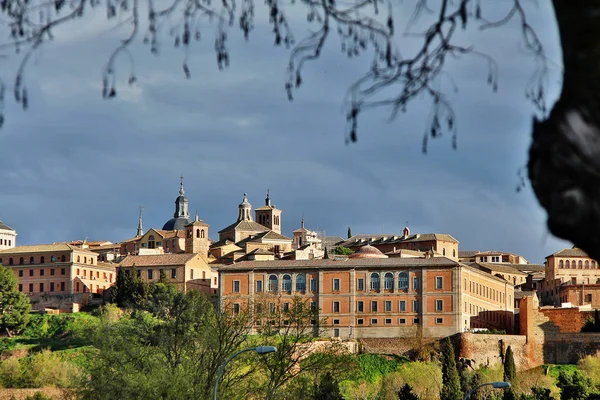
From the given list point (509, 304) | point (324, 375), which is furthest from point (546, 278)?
point (324, 375)

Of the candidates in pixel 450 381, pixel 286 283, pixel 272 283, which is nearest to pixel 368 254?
pixel 286 283

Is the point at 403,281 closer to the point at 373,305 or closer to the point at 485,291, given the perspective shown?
the point at 373,305

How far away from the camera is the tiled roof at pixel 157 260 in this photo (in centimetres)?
13975

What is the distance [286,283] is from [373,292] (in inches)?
328

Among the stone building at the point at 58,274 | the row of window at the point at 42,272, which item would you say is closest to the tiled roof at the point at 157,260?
the stone building at the point at 58,274

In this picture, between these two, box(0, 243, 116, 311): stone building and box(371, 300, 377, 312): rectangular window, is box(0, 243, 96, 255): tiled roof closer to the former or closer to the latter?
box(0, 243, 116, 311): stone building

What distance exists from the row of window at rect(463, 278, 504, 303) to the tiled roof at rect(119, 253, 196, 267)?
34.3m

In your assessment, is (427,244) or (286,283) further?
(427,244)

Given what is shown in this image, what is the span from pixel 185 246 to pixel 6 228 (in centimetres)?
3649

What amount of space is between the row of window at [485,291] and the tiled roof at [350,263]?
3.39 metres

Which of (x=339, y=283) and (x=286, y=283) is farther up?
(x=286, y=283)

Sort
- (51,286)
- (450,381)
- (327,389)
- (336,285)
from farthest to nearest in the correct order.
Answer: (51,286), (336,285), (450,381), (327,389)

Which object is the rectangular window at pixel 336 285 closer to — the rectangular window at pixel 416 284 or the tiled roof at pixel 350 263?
the tiled roof at pixel 350 263

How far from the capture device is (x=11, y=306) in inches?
5118
